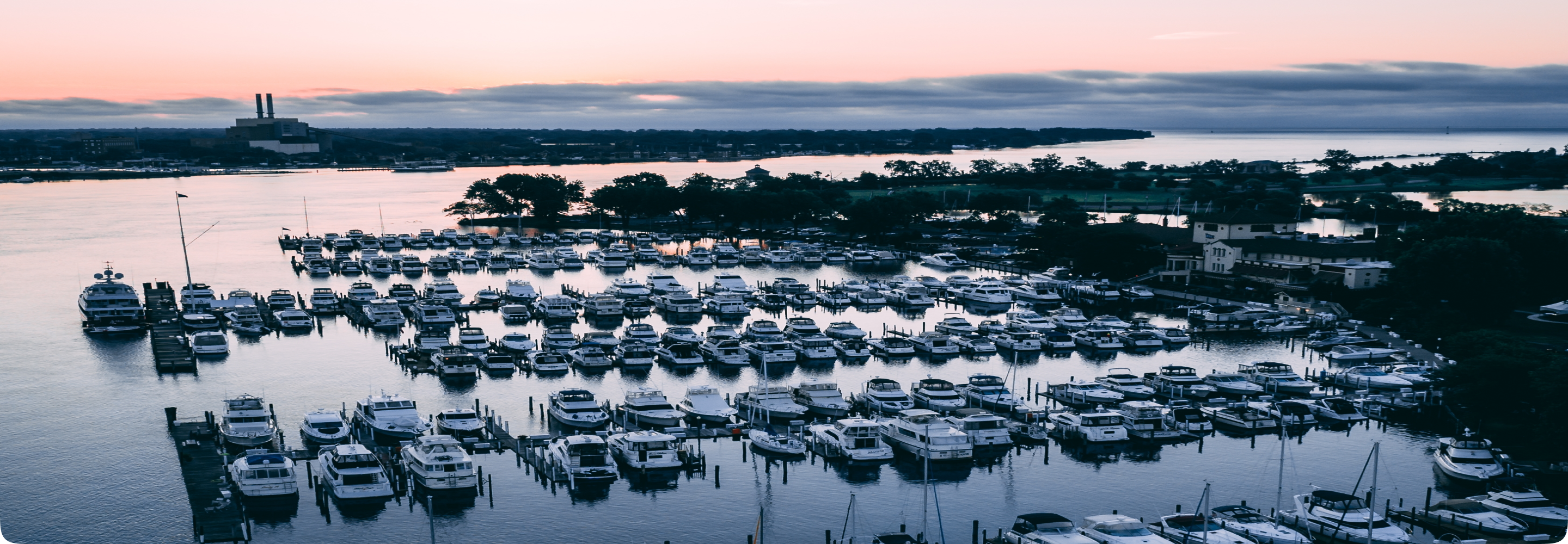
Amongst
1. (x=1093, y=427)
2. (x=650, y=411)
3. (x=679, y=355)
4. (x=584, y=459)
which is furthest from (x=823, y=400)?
(x=679, y=355)

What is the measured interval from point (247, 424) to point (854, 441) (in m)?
17.5

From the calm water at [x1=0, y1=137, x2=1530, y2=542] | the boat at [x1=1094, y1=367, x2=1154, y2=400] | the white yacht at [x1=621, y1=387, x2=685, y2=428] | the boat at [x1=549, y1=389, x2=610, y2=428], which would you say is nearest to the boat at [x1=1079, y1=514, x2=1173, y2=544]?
the calm water at [x1=0, y1=137, x2=1530, y2=542]

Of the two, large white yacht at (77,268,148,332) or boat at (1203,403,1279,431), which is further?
large white yacht at (77,268,148,332)

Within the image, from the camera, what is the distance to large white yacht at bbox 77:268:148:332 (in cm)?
5538

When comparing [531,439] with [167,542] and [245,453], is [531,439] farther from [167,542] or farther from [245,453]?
[167,542]

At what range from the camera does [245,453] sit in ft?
105

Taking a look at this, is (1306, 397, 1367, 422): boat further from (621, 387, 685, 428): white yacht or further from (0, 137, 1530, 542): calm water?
(621, 387, 685, 428): white yacht

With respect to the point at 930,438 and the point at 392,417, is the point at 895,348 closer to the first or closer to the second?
the point at 930,438

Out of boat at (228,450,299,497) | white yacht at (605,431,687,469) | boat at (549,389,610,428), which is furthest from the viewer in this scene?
boat at (549,389,610,428)

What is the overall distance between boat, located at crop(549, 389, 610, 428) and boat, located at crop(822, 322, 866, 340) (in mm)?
16789

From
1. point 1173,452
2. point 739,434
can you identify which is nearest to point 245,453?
point 739,434

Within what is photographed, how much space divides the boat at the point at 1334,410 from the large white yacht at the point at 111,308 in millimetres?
49622

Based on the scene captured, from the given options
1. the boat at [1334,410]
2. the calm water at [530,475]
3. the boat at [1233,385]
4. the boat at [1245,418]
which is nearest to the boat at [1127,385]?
the boat at [1233,385]

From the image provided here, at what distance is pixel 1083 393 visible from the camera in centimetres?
4112
